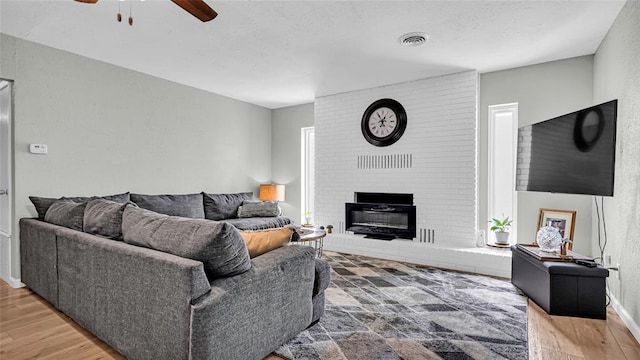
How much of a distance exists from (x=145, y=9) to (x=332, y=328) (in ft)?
9.64

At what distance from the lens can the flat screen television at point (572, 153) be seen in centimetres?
241

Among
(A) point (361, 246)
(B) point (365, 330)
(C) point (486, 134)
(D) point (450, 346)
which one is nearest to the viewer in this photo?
(D) point (450, 346)

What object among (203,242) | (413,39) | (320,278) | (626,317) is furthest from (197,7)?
(626,317)

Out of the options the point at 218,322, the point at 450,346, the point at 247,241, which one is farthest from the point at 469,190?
the point at 218,322

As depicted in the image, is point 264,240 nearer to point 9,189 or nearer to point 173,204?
point 173,204

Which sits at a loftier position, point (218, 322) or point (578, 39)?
point (578, 39)

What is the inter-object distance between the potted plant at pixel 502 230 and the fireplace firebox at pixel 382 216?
101cm

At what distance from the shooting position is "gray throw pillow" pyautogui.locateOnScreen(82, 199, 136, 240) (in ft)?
7.08

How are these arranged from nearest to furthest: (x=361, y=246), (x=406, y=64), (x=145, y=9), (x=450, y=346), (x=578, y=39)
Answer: (x=450, y=346) < (x=145, y=9) < (x=578, y=39) < (x=406, y=64) < (x=361, y=246)

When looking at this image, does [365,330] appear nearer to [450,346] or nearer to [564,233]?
[450,346]

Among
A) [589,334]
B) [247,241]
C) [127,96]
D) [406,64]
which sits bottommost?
[589,334]

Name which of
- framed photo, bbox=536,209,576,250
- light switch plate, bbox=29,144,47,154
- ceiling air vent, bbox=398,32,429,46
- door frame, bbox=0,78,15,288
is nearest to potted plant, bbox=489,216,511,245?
framed photo, bbox=536,209,576,250

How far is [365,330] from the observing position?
2307mm

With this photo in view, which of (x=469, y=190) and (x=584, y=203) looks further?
(x=469, y=190)
